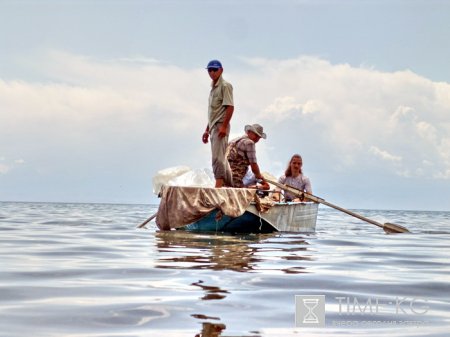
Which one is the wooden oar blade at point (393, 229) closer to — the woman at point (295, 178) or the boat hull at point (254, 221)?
the woman at point (295, 178)

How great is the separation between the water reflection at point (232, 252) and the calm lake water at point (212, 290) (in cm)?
2

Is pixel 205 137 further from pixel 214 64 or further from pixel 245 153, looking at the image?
pixel 214 64

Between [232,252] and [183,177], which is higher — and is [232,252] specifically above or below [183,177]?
below

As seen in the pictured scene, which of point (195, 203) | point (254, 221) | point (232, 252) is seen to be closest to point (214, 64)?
point (195, 203)

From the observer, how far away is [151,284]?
528 centimetres

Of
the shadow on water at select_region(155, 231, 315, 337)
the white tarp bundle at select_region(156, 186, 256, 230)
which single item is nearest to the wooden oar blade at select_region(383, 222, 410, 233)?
the shadow on water at select_region(155, 231, 315, 337)

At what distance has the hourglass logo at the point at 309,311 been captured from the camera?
3.95 m

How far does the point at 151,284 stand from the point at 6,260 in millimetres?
2490

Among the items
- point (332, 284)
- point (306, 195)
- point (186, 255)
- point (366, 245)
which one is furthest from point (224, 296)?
point (306, 195)

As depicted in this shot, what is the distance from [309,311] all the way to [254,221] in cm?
745

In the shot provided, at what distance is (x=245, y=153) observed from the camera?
1198 centimetres

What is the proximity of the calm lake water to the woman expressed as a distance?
455cm

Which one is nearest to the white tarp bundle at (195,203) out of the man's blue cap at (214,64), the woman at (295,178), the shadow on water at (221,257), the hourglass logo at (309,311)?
the shadow on water at (221,257)

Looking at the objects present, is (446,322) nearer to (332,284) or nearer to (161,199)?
(332,284)
